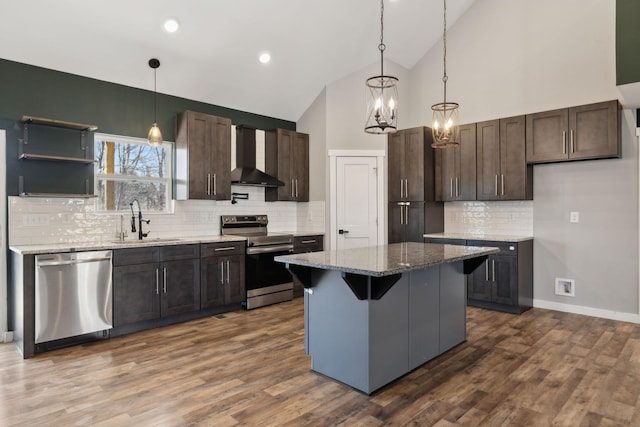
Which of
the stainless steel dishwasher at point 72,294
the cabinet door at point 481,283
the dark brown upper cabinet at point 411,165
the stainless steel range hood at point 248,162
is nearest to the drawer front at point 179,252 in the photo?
the stainless steel dishwasher at point 72,294

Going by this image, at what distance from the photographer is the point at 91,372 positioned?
3.18 meters

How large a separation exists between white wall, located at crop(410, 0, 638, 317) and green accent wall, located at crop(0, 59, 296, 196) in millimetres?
4145

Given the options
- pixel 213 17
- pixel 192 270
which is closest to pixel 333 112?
pixel 213 17

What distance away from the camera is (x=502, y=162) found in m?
5.27

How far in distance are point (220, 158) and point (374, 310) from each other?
3.28 metres

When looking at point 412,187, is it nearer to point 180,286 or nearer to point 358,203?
point 358,203

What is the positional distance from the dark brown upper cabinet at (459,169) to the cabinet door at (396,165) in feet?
1.70

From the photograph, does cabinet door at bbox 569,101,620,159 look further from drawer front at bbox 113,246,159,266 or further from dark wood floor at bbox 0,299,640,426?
drawer front at bbox 113,246,159,266

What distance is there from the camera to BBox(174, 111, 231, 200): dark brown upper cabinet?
498cm

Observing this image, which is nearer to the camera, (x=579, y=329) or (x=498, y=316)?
(x=579, y=329)

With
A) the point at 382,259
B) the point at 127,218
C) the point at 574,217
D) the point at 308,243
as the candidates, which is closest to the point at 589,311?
the point at 574,217

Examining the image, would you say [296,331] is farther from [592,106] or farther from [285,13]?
[592,106]

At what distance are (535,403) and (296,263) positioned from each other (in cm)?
183

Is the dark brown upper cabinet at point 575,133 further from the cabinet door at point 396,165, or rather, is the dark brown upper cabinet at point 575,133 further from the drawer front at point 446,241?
the cabinet door at point 396,165
